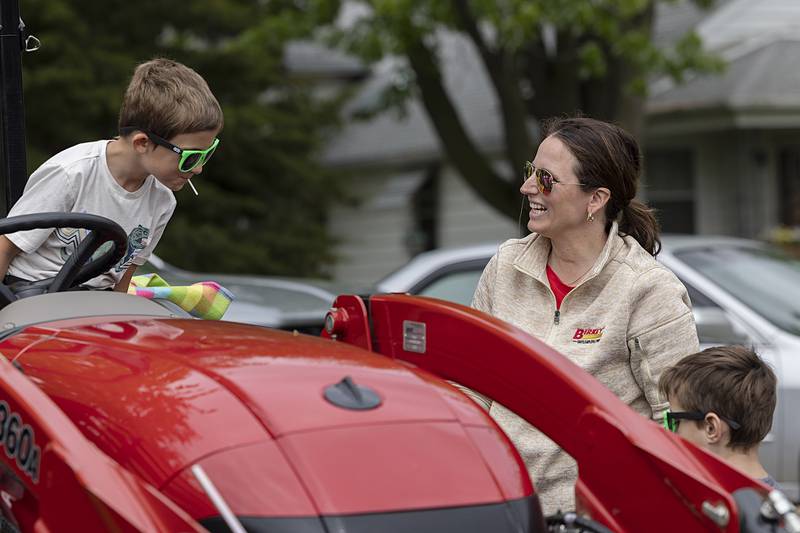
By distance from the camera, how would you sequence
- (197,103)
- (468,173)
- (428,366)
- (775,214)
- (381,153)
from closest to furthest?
(428,366) < (197,103) < (468,173) < (775,214) < (381,153)

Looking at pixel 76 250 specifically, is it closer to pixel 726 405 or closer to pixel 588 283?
pixel 588 283

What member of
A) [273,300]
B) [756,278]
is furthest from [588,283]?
[756,278]

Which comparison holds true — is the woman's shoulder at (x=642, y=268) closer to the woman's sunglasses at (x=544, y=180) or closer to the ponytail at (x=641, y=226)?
the ponytail at (x=641, y=226)

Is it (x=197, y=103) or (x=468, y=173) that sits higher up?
(x=197, y=103)

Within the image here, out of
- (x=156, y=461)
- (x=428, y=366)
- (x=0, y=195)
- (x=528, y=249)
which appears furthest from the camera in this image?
(x=0, y=195)

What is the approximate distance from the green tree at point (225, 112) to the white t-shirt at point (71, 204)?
39.5 feet

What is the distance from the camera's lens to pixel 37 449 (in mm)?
2240

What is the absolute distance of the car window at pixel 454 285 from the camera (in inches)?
288

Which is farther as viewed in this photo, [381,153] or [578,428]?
[381,153]

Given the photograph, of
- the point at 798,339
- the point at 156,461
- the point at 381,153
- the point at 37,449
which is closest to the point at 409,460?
the point at 156,461

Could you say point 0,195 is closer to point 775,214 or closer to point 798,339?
point 798,339

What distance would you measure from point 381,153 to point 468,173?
A: 696 centimetres

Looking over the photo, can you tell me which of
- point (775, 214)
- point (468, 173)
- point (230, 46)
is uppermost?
point (230, 46)

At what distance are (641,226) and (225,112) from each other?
15.2 meters
